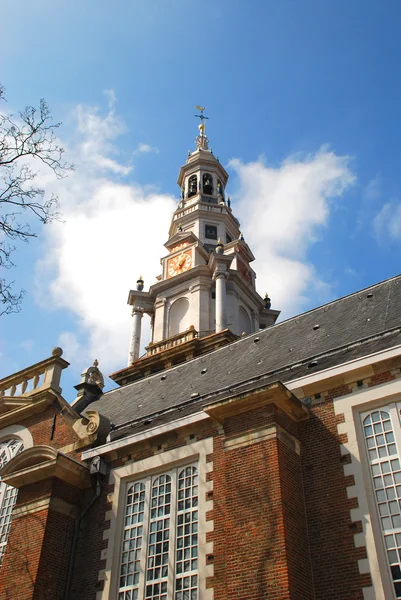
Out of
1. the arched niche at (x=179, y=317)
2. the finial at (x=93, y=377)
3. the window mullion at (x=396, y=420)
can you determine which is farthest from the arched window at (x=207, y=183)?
the window mullion at (x=396, y=420)

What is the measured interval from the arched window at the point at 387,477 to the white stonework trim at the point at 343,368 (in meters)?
1.01

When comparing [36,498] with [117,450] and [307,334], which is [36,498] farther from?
[307,334]

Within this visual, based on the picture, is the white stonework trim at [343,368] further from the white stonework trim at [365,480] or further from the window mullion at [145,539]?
the window mullion at [145,539]

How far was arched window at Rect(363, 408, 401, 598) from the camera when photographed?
10477 millimetres

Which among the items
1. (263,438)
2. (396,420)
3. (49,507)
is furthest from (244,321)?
(396,420)

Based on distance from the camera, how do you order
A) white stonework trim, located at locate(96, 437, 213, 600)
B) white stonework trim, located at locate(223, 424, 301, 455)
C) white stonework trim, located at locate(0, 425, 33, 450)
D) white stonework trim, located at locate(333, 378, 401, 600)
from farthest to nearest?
white stonework trim, located at locate(0, 425, 33, 450) → white stonework trim, located at locate(96, 437, 213, 600) → white stonework trim, located at locate(223, 424, 301, 455) → white stonework trim, located at locate(333, 378, 401, 600)

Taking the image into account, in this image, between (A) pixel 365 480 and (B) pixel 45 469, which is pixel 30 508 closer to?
(B) pixel 45 469

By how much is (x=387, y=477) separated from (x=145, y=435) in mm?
5963

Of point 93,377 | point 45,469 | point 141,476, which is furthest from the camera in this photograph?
point 93,377

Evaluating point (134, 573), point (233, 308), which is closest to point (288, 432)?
point (134, 573)

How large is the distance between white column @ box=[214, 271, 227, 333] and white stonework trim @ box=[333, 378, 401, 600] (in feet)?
73.7

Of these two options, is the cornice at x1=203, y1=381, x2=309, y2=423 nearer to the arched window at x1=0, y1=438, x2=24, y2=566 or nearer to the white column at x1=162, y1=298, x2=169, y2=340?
the arched window at x1=0, y1=438, x2=24, y2=566

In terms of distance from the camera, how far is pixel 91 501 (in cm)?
1504

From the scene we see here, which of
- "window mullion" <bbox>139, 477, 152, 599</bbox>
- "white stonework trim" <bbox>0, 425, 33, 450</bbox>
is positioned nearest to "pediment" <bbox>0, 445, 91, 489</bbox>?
"window mullion" <bbox>139, 477, 152, 599</bbox>
